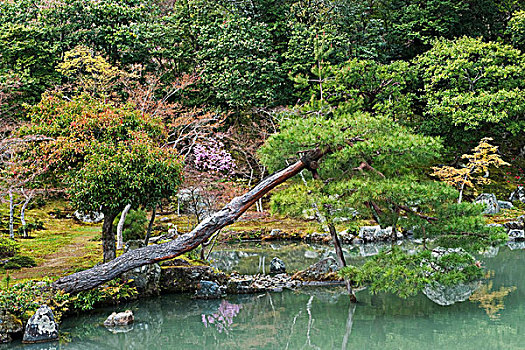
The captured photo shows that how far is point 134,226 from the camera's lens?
13531 mm

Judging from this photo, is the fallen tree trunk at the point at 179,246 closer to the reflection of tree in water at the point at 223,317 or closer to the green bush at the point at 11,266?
the reflection of tree in water at the point at 223,317

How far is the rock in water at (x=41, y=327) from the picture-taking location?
587 centimetres

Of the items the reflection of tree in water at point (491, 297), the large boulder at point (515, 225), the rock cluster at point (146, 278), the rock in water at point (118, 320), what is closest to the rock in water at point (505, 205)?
the large boulder at point (515, 225)

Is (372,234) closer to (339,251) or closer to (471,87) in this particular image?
(339,251)

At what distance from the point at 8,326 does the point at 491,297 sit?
7.24 metres

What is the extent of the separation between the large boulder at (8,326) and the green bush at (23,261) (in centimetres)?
381

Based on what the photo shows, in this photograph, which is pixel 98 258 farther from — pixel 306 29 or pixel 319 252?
pixel 306 29

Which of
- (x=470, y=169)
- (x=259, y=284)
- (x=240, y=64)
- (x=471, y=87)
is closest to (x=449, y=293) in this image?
(x=259, y=284)

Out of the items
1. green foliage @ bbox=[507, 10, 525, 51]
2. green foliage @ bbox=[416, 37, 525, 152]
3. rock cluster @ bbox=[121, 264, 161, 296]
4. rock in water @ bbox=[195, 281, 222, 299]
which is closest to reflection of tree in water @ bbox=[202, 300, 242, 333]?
rock in water @ bbox=[195, 281, 222, 299]

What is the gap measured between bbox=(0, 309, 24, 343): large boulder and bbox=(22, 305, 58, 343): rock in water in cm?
17

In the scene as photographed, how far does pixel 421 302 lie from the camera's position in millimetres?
7188

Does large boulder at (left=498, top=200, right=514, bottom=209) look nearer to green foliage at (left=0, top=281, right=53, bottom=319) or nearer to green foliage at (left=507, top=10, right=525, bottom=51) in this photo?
green foliage at (left=507, top=10, right=525, bottom=51)

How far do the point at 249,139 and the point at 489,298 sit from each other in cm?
1286

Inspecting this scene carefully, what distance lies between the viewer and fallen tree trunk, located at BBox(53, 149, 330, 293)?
22.4ft
